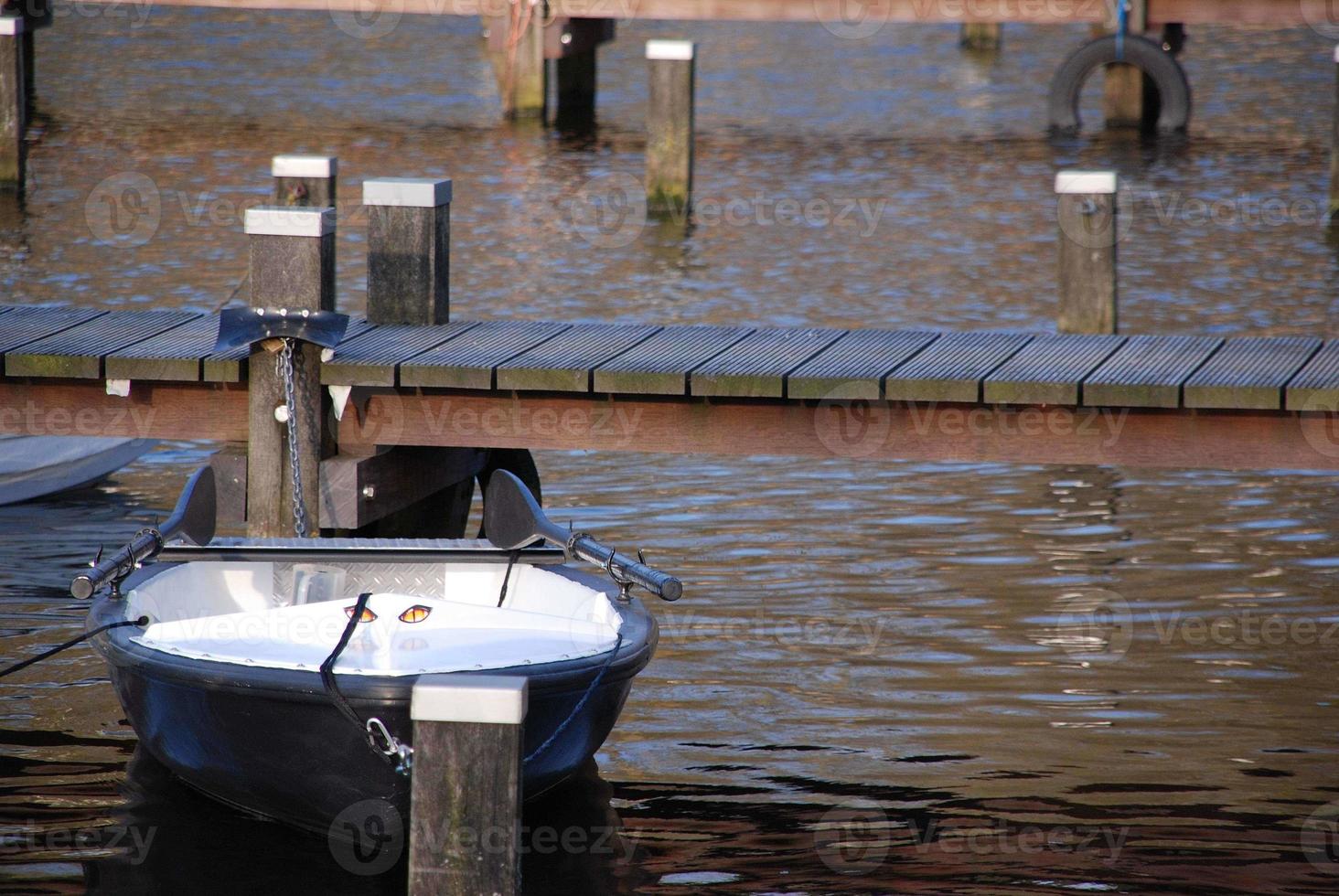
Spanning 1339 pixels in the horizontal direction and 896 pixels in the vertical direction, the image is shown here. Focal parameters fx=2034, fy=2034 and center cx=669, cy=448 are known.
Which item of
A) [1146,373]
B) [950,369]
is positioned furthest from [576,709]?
[1146,373]

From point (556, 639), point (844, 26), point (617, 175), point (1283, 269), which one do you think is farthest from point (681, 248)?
point (844, 26)

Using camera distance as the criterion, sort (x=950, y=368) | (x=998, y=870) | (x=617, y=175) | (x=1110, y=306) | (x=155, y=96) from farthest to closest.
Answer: (x=155, y=96) → (x=617, y=175) → (x=1110, y=306) → (x=950, y=368) → (x=998, y=870)

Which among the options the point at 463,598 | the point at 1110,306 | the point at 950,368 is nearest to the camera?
the point at 463,598

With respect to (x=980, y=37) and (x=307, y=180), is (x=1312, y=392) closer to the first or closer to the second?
(x=307, y=180)

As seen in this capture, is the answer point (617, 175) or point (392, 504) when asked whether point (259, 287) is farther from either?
point (617, 175)

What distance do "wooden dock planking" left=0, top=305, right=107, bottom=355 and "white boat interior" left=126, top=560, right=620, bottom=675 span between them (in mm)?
1576

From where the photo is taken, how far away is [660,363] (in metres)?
7.45

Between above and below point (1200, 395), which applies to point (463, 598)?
below

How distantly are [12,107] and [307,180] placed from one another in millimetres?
7287

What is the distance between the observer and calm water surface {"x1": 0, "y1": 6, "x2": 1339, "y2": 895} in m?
6.10

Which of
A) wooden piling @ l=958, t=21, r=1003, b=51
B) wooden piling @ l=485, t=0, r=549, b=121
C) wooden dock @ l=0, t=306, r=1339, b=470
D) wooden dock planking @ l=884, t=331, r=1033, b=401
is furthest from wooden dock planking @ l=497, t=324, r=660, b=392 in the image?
wooden piling @ l=958, t=21, r=1003, b=51

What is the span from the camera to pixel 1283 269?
14.5 m

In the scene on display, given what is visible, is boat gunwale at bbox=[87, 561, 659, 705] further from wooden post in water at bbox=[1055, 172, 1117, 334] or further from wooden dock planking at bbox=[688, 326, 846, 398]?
wooden post in water at bbox=[1055, 172, 1117, 334]

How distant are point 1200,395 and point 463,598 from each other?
2.62 m
